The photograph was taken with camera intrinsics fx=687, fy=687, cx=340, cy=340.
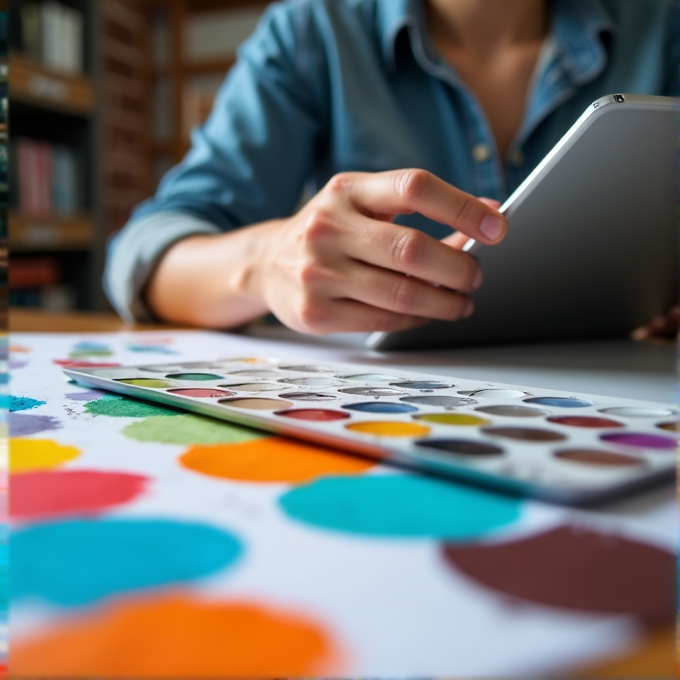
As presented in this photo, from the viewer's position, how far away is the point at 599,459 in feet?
0.61

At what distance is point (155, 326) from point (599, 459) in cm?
59

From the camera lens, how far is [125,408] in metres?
0.28

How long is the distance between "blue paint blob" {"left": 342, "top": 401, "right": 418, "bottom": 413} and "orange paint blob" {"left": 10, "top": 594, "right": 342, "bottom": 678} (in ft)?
0.44

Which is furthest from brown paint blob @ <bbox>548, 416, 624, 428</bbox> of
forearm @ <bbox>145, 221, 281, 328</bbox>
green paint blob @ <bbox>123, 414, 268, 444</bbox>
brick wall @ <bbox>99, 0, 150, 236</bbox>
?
brick wall @ <bbox>99, 0, 150, 236</bbox>

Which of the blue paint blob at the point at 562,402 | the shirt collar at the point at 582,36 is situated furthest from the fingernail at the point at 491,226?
the shirt collar at the point at 582,36

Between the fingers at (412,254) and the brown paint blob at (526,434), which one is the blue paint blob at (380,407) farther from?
the fingers at (412,254)

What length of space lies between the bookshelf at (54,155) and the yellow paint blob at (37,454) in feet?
5.33

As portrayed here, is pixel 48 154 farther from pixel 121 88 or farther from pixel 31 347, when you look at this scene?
pixel 31 347

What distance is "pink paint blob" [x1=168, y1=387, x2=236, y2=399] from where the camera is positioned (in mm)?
281

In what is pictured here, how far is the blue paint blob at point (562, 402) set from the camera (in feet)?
0.89

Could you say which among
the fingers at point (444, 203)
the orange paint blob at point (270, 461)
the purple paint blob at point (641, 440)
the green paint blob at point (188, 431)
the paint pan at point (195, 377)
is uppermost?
the fingers at point (444, 203)

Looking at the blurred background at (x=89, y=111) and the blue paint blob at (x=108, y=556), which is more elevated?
the blurred background at (x=89, y=111)

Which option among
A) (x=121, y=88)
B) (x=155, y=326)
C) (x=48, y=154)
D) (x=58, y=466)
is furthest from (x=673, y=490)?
(x=121, y=88)

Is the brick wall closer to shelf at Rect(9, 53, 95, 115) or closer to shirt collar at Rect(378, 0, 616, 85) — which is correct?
shelf at Rect(9, 53, 95, 115)
